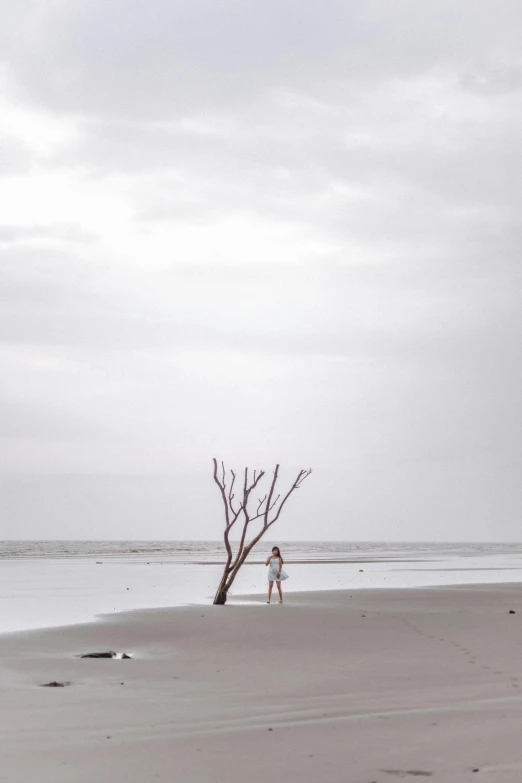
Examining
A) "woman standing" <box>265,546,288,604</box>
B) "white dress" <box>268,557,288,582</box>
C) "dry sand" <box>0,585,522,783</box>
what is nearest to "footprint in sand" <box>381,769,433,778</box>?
"dry sand" <box>0,585,522,783</box>

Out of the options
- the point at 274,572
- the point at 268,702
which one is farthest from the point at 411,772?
the point at 274,572

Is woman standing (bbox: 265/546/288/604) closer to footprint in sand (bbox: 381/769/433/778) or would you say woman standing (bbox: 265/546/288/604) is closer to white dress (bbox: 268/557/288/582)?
white dress (bbox: 268/557/288/582)

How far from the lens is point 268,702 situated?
9.41m

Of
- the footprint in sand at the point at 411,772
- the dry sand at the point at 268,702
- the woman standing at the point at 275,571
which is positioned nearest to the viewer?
the footprint in sand at the point at 411,772

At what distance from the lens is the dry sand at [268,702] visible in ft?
21.9

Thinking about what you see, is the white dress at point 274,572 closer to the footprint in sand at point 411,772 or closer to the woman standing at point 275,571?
the woman standing at point 275,571

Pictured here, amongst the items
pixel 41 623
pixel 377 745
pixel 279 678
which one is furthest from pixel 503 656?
pixel 41 623

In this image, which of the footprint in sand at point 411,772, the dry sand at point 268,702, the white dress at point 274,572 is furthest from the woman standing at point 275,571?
the footprint in sand at point 411,772

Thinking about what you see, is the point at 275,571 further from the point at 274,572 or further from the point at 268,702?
the point at 268,702

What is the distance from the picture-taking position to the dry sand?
6684 mm

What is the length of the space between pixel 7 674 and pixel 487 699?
6.24 metres

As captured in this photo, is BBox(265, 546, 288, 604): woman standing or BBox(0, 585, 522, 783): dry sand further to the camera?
BBox(265, 546, 288, 604): woman standing

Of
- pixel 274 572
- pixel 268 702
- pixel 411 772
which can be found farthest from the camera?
A: pixel 274 572

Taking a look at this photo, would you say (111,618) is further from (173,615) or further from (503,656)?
(503,656)
